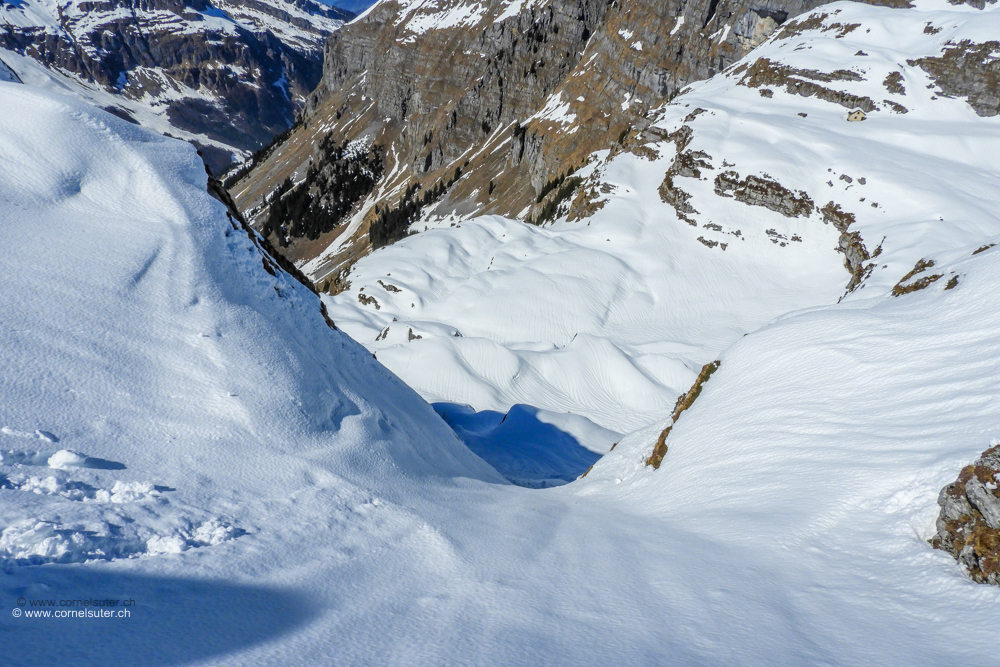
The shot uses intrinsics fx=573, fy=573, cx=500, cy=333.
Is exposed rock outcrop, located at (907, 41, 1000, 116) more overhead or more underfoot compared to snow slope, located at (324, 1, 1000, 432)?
more overhead

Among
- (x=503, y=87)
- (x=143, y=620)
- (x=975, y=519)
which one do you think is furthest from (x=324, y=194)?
(x=975, y=519)

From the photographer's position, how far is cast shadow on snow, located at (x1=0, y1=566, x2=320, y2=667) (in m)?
3.96

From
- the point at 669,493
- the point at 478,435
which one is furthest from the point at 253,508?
the point at 478,435

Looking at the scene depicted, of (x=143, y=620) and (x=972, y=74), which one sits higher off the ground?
(x=972, y=74)

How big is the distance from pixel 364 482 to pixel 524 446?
15.3m

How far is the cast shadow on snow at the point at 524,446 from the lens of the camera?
20.9 metres

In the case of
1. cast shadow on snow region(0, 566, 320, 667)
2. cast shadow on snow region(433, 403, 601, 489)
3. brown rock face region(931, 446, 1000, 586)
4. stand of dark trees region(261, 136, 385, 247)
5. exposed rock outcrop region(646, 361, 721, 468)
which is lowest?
stand of dark trees region(261, 136, 385, 247)

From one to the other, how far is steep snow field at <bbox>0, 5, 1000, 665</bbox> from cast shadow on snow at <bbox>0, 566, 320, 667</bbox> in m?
0.02

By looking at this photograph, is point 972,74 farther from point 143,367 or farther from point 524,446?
point 143,367

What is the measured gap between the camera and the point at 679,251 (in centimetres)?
5134

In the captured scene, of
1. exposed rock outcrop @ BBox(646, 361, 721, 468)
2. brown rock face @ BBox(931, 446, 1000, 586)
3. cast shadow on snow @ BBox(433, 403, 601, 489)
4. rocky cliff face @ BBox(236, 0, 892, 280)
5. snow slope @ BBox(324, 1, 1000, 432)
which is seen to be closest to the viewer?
brown rock face @ BBox(931, 446, 1000, 586)

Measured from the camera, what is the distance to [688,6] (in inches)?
4094

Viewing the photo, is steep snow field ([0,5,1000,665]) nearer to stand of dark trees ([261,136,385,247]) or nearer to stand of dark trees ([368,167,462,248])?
stand of dark trees ([368,167,462,248])

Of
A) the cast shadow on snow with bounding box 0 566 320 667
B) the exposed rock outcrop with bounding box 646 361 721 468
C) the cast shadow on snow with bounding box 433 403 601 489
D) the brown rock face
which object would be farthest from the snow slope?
the cast shadow on snow with bounding box 0 566 320 667
